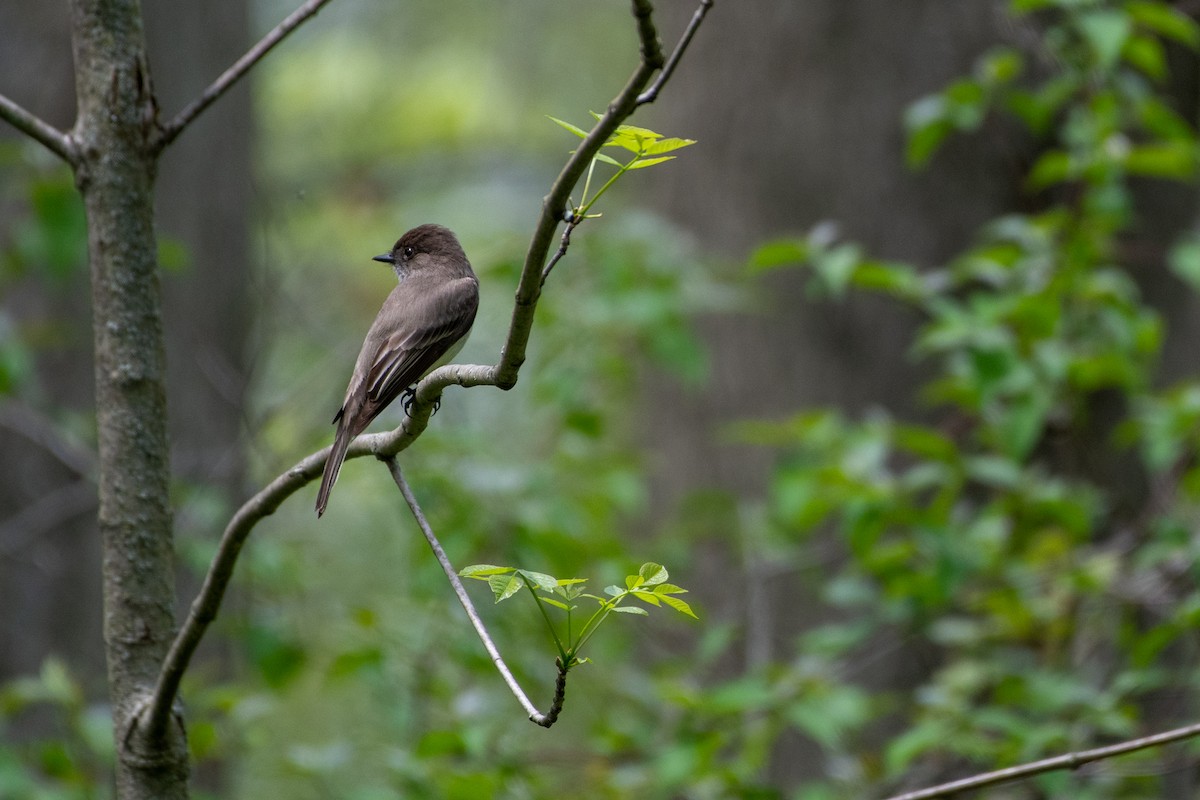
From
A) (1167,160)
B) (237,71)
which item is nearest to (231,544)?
(237,71)

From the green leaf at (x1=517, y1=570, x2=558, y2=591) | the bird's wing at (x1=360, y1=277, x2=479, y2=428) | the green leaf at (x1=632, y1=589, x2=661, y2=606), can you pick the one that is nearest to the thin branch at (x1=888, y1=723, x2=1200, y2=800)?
the green leaf at (x1=632, y1=589, x2=661, y2=606)

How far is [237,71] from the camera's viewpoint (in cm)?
225

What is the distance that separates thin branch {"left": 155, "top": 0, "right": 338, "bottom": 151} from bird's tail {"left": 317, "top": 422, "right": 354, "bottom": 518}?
67cm

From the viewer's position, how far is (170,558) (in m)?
2.26

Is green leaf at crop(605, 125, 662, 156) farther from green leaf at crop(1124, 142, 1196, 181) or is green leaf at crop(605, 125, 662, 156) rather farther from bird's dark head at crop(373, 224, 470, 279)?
green leaf at crop(1124, 142, 1196, 181)

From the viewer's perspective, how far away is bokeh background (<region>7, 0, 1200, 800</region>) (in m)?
3.98

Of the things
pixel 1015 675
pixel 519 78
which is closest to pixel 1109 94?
pixel 1015 675

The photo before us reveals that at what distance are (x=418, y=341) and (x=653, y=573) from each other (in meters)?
2.07

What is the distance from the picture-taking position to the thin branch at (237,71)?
219 cm

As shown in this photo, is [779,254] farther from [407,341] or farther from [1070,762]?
Answer: [1070,762]

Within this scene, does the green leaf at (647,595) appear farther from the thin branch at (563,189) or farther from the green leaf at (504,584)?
the thin branch at (563,189)

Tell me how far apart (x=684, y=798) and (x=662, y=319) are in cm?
181

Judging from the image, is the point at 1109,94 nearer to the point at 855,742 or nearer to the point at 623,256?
the point at 623,256

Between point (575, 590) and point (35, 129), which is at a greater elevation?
point (35, 129)
